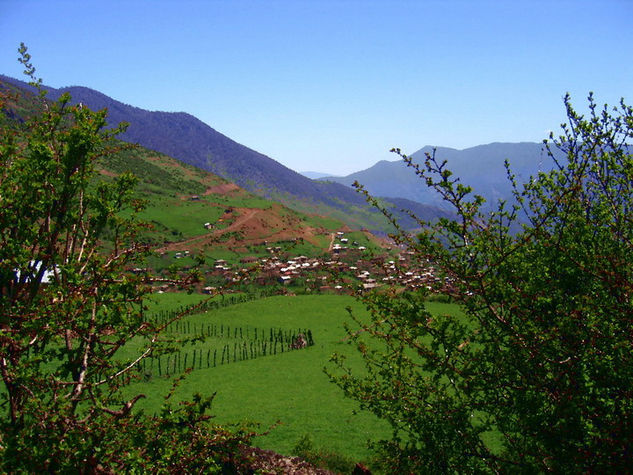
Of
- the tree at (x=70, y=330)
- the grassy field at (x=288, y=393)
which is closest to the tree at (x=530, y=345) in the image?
the tree at (x=70, y=330)

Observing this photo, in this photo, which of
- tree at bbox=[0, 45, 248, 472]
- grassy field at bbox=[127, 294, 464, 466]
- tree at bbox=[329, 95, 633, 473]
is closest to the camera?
tree at bbox=[0, 45, 248, 472]

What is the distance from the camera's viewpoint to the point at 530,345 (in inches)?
185

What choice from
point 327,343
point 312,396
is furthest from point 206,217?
point 312,396

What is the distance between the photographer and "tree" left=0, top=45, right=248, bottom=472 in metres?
3.89

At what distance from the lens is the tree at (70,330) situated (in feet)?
12.8

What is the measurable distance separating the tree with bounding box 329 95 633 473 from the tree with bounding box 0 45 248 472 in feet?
8.89

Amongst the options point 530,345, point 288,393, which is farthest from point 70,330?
point 288,393

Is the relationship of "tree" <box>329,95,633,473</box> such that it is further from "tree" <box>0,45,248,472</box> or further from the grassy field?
the grassy field

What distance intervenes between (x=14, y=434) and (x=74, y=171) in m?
2.97

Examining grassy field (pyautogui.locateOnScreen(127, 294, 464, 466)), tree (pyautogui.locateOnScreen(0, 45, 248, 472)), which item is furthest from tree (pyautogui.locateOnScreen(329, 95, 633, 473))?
grassy field (pyautogui.locateOnScreen(127, 294, 464, 466))

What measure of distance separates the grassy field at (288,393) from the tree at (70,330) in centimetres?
470

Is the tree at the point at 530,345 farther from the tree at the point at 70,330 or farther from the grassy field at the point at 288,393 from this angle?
the grassy field at the point at 288,393

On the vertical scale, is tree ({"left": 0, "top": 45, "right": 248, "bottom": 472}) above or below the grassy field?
above

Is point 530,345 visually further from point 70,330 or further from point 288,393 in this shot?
point 288,393
